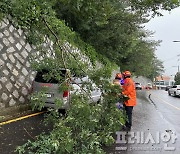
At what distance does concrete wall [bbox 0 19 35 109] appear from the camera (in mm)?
10781

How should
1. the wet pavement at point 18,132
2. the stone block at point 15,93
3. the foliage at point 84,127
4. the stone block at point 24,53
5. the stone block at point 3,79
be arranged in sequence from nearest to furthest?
the foliage at point 84,127 → the wet pavement at point 18,132 → the stone block at point 3,79 → the stone block at point 15,93 → the stone block at point 24,53

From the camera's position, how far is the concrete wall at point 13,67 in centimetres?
1078

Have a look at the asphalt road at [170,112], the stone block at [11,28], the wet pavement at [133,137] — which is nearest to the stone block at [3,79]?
the wet pavement at [133,137]

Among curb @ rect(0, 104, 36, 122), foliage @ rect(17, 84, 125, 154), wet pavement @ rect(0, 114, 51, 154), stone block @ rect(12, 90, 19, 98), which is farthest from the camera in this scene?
stone block @ rect(12, 90, 19, 98)

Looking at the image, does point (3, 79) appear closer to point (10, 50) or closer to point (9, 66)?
point (9, 66)

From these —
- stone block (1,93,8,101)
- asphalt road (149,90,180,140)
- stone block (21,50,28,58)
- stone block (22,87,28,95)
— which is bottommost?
asphalt road (149,90,180,140)

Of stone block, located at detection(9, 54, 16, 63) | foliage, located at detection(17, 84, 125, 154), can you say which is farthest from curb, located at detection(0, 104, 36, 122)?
foliage, located at detection(17, 84, 125, 154)

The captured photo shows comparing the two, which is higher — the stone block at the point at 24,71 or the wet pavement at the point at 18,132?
the stone block at the point at 24,71

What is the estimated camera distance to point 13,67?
11578 millimetres

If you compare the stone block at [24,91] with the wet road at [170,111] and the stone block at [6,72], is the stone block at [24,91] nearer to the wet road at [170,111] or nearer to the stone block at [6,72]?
the stone block at [6,72]

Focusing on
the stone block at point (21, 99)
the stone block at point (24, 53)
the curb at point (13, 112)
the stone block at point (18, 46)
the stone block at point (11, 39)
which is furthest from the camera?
the stone block at point (24, 53)

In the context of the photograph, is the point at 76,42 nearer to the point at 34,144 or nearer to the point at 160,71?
the point at 34,144

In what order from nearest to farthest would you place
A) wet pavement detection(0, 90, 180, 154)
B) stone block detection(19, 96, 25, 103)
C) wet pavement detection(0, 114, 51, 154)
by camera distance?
1. wet pavement detection(0, 114, 51, 154)
2. wet pavement detection(0, 90, 180, 154)
3. stone block detection(19, 96, 25, 103)

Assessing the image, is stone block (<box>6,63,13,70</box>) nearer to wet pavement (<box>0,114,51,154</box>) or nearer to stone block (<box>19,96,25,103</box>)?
stone block (<box>19,96,25,103</box>)
